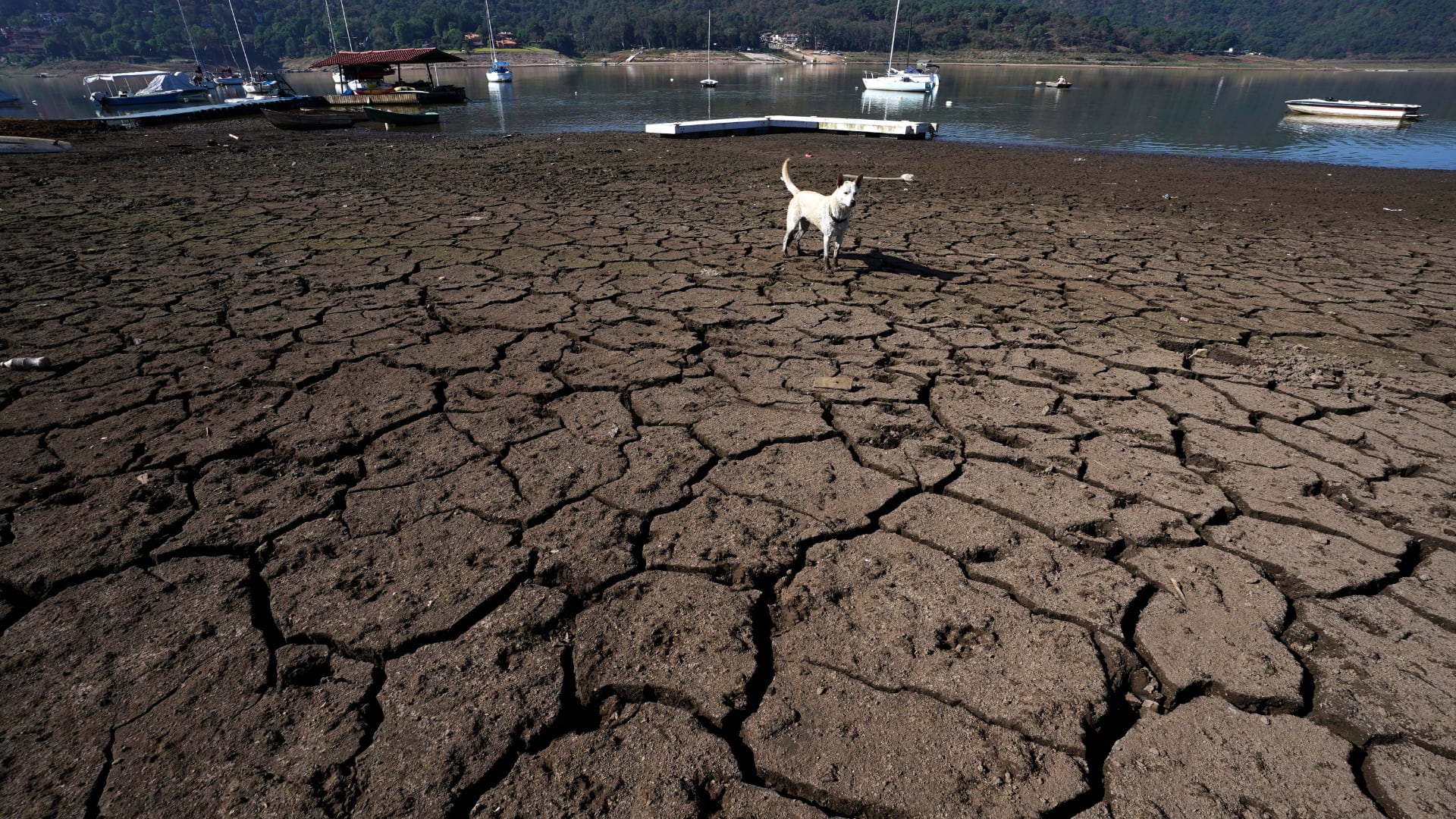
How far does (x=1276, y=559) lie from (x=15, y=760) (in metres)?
3.51

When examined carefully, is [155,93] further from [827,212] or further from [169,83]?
[827,212]

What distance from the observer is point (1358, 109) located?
23.8 meters

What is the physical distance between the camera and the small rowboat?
49.0 ft

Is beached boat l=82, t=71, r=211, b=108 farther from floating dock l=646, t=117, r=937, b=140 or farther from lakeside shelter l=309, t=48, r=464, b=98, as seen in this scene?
floating dock l=646, t=117, r=937, b=140

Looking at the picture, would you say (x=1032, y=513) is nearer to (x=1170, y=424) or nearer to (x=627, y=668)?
(x=1170, y=424)

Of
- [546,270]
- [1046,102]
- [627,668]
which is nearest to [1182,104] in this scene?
[1046,102]

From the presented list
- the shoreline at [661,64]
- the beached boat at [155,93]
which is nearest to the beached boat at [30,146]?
the beached boat at [155,93]

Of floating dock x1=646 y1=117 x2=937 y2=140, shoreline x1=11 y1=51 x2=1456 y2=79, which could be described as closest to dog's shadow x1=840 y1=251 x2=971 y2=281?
floating dock x1=646 y1=117 x2=937 y2=140

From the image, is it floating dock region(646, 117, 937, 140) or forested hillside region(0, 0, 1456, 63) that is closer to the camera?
floating dock region(646, 117, 937, 140)

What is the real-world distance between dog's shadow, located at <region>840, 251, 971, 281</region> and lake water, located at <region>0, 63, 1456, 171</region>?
12.8 meters

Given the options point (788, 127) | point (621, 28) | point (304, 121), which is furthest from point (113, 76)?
point (621, 28)

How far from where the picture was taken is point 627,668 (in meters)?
1.65

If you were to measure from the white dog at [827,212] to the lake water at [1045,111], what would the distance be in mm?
12949

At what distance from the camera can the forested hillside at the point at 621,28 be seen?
305ft
